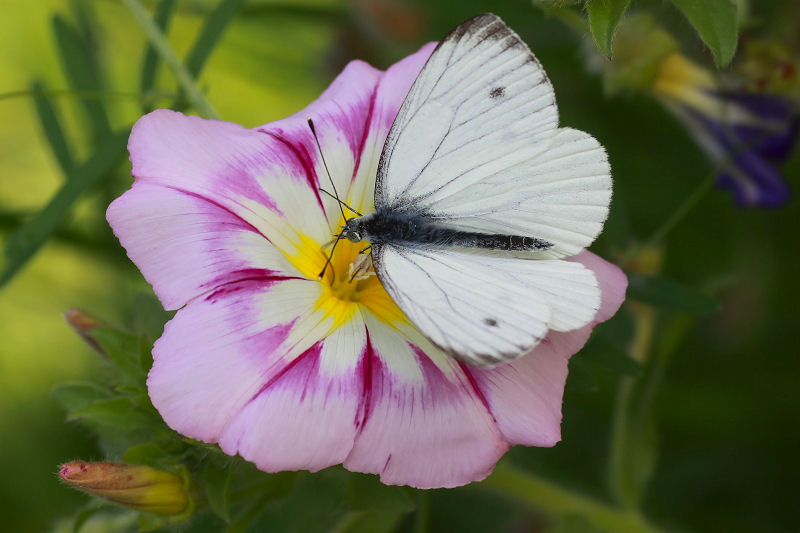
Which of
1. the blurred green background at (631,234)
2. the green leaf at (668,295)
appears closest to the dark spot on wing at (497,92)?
the green leaf at (668,295)

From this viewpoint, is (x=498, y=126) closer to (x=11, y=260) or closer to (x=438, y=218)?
(x=438, y=218)

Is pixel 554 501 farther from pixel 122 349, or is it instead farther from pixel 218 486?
pixel 122 349

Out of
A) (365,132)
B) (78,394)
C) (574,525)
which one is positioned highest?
(365,132)

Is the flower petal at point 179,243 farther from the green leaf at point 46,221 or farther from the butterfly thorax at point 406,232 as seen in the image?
the green leaf at point 46,221

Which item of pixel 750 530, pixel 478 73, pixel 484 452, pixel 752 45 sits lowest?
pixel 750 530

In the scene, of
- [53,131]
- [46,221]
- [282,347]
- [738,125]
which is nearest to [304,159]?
[282,347]

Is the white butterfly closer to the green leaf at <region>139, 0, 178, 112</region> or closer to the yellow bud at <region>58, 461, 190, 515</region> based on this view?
the yellow bud at <region>58, 461, 190, 515</region>

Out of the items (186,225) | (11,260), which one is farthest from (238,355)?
(11,260)

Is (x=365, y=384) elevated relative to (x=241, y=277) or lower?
lower
